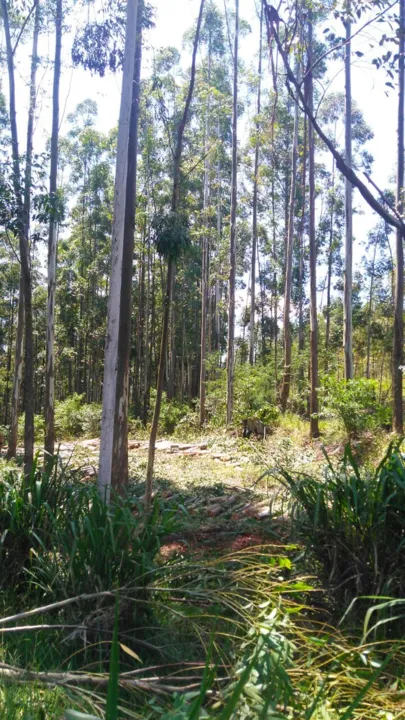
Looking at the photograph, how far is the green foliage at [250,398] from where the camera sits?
15.4 metres

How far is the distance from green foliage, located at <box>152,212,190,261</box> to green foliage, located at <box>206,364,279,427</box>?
8358mm

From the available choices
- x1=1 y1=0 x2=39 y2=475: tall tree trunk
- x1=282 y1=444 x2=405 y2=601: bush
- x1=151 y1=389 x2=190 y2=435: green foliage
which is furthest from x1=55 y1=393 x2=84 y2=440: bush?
x1=282 y1=444 x2=405 y2=601: bush

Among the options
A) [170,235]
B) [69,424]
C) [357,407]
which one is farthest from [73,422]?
[170,235]

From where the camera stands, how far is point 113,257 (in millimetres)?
7336

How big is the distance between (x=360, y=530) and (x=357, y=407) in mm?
7368

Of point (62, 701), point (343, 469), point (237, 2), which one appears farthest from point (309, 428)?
point (237, 2)

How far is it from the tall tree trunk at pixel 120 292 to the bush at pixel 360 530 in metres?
3.00

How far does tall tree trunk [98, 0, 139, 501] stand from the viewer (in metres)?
7.10

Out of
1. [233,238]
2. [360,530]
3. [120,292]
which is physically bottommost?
[360,530]

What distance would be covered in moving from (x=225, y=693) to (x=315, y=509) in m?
1.81

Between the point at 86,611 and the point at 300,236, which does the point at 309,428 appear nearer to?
the point at 86,611

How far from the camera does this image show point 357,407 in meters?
10.6

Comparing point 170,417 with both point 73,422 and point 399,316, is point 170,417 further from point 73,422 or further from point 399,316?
point 399,316

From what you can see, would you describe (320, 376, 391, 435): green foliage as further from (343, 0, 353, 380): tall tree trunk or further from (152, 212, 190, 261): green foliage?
(152, 212, 190, 261): green foliage
